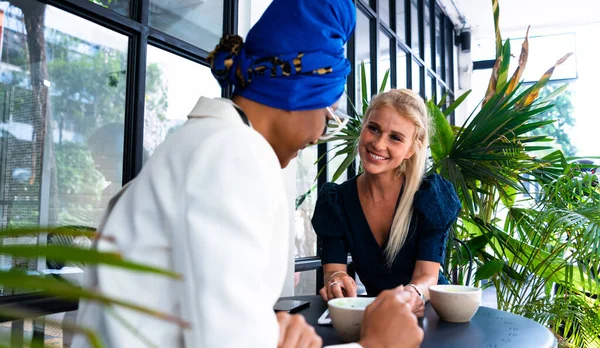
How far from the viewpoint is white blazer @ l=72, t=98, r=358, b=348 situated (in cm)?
53

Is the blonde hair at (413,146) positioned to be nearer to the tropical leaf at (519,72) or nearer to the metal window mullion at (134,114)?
the metal window mullion at (134,114)

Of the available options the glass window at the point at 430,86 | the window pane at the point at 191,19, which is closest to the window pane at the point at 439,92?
the glass window at the point at 430,86

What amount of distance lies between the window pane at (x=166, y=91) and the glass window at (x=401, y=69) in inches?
119

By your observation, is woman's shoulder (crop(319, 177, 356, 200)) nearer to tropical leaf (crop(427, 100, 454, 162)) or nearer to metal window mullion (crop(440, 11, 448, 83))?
tropical leaf (crop(427, 100, 454, 162))

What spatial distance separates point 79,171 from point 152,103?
44 cm

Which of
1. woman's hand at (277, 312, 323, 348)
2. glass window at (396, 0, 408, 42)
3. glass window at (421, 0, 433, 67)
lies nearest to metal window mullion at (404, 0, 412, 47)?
glass window at (396, 0, 408, 42)

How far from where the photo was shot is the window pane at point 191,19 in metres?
2.14

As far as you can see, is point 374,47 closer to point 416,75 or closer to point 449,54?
point 416,75

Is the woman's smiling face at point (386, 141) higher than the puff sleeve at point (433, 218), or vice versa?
the woman's smiling face at point (386, 141)

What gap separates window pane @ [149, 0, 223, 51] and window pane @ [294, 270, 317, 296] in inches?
56.9

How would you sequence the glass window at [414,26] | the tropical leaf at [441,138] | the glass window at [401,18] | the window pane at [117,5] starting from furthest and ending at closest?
the glass window at [414,26]
the glass window at [401,18]
the tropical leaf at [441,138]
the window pane at [117,5]

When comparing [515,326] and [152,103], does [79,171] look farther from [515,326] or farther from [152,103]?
[515,326]

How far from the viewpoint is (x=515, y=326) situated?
109 centimetres

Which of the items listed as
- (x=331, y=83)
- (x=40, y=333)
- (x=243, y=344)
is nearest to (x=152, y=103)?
(x=40, y=333)
